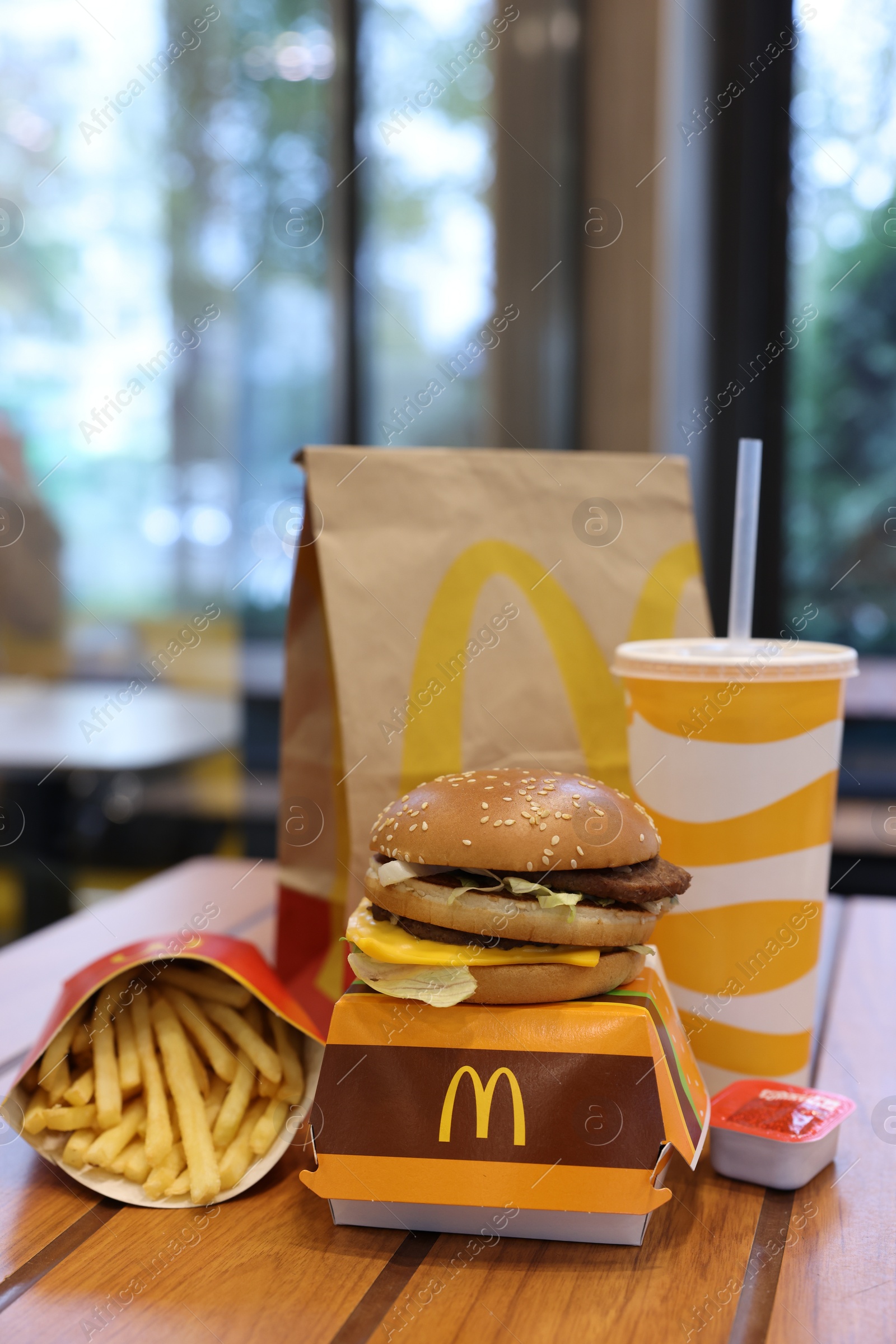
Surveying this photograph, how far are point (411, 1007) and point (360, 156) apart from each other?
288 centimetres

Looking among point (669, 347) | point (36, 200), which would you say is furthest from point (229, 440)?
point (669, 347)

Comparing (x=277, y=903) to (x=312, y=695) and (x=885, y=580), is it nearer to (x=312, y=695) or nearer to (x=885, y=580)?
(x=312, y=695)

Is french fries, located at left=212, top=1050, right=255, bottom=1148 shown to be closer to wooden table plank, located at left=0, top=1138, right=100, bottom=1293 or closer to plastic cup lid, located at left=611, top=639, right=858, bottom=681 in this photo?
wooden table plank, located at left=0, top=1138, right=100, bottom=1293

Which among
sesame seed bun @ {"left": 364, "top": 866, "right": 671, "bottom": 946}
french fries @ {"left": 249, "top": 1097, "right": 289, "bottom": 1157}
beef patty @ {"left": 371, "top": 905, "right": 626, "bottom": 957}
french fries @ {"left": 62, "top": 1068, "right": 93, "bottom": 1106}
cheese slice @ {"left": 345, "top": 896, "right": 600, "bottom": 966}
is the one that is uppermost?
sesame seed bun @ {"left": 364, "top": 866, "right": 671, "bottom": 946}

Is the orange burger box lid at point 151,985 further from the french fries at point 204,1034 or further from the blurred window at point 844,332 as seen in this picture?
the blurred window at point 844,332

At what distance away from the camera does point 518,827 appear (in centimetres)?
89

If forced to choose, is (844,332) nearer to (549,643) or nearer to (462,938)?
(549,643)

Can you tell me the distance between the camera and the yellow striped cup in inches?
42.8

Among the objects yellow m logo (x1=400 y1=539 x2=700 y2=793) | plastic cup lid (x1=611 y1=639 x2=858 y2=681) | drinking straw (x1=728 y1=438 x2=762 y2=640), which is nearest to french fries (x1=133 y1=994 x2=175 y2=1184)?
yellow m logo (x1=400 y1=539 x2=700 y2=793)

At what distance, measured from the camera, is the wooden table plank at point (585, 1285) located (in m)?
0.75

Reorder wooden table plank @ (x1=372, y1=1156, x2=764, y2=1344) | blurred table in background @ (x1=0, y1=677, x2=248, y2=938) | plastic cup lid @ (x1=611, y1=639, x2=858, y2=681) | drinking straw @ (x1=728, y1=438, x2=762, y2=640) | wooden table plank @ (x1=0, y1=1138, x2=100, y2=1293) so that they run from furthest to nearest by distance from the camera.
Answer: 1. blurred table in background @ (x1=0, y1=677, x2=248, y2=938)
2. drinking straw @ (x1=728, y1=438, x2=762, y2=640)
3. plastic cup lid @ (x1=611, y1=639, x2=858, y2=681)
4. wooden table plank @ (x1=0, y1=1138, x2=100, y2=1293)
5. wooden table plank @ (x1=372, y1=1156, x2=764, y2=1344)

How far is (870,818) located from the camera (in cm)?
292

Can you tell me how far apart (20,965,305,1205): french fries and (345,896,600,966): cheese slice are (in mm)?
181

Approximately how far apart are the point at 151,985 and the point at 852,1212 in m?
0.68
